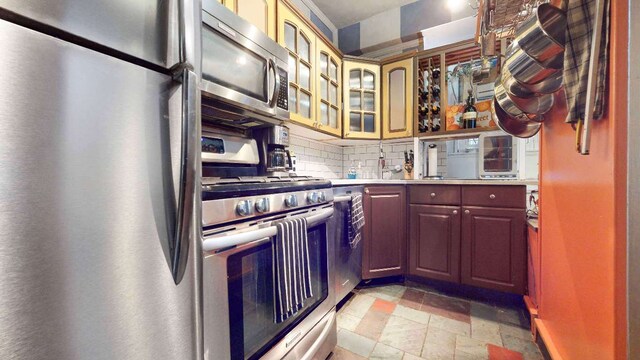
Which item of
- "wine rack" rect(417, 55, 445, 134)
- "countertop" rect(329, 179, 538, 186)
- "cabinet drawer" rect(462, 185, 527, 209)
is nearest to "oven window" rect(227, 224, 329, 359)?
"countertop" rect(329, 179, 538, 186)

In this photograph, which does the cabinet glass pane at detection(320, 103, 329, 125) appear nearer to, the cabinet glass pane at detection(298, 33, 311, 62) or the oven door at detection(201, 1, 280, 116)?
the cabinet glass pane at detection(298, 33, 311, 62)

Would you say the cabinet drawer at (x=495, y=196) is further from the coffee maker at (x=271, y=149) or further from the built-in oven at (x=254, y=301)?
the coffee maker at (x=271, y=149)

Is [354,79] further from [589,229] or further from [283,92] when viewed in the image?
[589,229]

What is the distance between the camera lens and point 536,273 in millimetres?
1492

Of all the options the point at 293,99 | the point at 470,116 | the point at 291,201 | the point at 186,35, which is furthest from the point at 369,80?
the point at 186,35

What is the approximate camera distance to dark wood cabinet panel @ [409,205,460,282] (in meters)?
2.05

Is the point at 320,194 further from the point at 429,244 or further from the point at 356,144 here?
the point at 356,144

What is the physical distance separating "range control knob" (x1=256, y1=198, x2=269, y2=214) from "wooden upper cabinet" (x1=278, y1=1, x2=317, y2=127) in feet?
3.46

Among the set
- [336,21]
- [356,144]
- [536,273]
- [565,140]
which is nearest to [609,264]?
[565,140]

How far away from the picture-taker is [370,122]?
2.74 meters

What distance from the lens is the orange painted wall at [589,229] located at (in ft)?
2.11

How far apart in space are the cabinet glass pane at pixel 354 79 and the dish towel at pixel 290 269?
6.60 feet

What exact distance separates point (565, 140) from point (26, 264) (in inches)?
64.7

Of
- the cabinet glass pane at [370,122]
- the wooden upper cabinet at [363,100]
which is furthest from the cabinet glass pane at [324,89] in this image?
the cabinet glass pane at [370,122]
